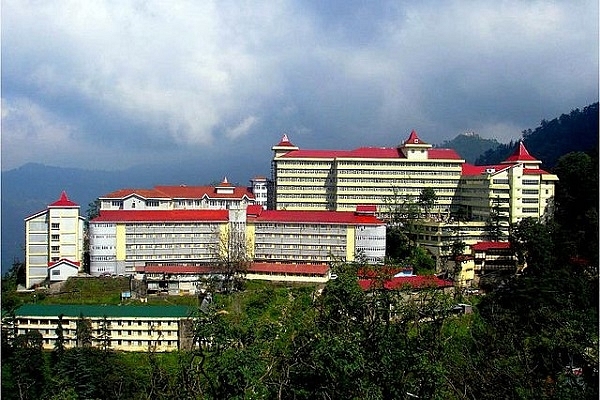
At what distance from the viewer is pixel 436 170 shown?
2348 cm

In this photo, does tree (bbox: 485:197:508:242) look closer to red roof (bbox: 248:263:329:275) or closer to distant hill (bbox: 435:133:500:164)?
red roof (bbox: 248:263:329:275)

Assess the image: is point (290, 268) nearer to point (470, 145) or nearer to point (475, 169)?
point (475, 169)

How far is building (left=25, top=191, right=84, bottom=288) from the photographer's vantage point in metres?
19.7

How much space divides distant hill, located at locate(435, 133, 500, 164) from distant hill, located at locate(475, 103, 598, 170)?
43261 mm

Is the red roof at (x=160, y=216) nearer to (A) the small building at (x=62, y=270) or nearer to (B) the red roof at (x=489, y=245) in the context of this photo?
(A) the small building at (x=62, y=270)

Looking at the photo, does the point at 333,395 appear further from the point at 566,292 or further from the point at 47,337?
the point at 47,337

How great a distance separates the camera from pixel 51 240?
64.8 feet

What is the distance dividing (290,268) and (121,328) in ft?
18.5

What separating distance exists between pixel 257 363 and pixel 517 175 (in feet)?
56.8

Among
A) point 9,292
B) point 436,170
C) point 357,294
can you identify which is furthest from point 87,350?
point 436,170

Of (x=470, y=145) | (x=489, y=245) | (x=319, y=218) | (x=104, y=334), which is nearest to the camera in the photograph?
(x=104, y=334)

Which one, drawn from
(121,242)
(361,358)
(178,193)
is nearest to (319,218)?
(178,193)

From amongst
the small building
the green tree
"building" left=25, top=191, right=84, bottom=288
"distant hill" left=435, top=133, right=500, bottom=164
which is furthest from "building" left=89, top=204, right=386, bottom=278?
"distant hill" left=435, top=133, right=500, bottom=164

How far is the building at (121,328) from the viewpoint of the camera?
1552 cm
